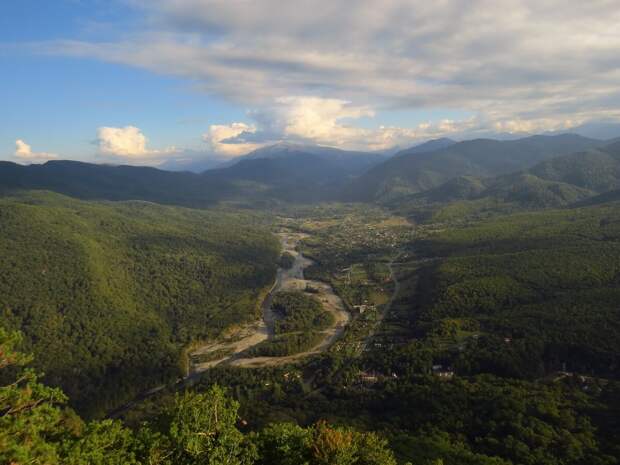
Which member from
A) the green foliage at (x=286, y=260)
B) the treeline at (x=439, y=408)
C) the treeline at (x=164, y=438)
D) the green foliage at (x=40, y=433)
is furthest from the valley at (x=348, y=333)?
the green foliage at (x=286, y=260)

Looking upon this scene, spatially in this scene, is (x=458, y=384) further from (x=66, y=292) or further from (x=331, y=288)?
(x=66, y=292)

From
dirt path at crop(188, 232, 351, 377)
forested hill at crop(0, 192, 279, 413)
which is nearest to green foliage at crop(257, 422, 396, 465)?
forested hill at crop(0, 192, 279, 413)

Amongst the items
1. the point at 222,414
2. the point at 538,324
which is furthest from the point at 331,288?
the point at 222,414

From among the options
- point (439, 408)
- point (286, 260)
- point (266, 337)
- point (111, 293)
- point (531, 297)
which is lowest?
point (266, 337)

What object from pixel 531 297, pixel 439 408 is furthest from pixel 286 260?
pixel 439 408

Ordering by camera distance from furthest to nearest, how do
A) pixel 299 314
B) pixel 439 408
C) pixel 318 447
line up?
1. pixel 299 314
2. pixel 439 408
3. pixel 318 447

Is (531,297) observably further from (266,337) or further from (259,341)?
(259,341)

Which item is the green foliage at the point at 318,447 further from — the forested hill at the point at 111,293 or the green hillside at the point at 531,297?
the forested hill at the point at 111,293

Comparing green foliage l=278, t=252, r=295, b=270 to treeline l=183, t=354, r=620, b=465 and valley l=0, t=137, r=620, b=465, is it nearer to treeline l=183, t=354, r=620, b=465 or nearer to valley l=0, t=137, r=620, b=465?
valley l=0, t=137, r=620, b=465
